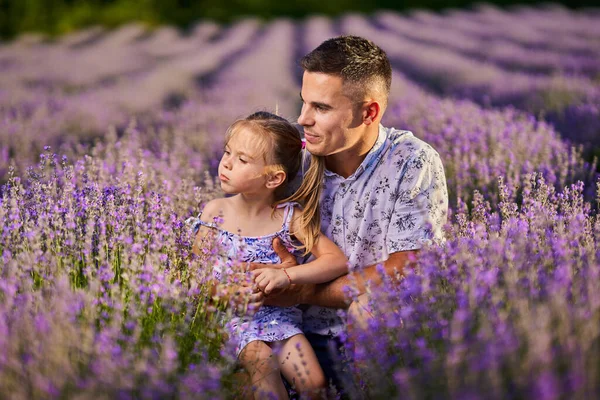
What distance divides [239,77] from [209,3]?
53.8 ft

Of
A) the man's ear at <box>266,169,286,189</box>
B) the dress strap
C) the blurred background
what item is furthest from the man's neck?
the blurred background

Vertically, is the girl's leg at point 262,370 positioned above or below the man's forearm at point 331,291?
below

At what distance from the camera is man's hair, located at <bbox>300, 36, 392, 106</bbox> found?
8.84ft

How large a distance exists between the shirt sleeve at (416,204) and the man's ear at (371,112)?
0.64ft

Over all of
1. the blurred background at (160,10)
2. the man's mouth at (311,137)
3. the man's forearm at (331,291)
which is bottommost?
the blurred background at (160,10)

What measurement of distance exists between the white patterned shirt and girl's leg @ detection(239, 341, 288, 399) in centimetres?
47

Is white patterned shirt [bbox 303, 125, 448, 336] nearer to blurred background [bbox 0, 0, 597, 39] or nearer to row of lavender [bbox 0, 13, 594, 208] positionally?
row of lavender [bbox 0, 13, 594, 208]

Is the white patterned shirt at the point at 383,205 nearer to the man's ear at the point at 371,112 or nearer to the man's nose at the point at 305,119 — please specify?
the man's ear at the point at 371,112

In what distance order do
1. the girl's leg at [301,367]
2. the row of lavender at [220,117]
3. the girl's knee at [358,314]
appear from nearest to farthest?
the girl's knee at [358,314]
the girl's leg at [301,367]
the row of lavender at [220,117]

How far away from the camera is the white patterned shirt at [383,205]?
107 inches

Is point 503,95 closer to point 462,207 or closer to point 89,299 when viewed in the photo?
point 462,207

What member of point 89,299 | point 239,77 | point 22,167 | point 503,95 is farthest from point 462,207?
point 239,77

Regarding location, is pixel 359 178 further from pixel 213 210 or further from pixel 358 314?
pixel 358 314

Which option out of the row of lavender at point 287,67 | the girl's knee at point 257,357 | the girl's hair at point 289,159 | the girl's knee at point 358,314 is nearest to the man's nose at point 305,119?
the girl's hair at point 289,159
